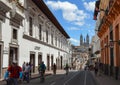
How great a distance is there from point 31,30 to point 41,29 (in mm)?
6189

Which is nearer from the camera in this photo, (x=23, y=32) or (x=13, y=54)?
(x=13, y=54)

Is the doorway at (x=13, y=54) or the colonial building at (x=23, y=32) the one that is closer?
the colonial building at (x=23, y=32)

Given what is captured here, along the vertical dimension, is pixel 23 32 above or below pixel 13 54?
above

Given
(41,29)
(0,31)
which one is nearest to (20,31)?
(0,31)

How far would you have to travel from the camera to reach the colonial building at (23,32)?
78.5 feet

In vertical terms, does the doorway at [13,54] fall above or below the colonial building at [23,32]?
below

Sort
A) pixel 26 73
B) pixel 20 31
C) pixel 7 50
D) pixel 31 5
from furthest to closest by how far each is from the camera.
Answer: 1. pixel 31 5
2. pixel 20 31
3. pixel 7 50
4. pixel 26 73

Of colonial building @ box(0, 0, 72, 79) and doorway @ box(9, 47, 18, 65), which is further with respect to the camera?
doorway @ box(9, 47, 18, 65)

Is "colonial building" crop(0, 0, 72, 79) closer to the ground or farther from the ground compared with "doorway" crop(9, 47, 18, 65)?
farther from the ground

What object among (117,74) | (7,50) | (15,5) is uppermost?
(15,5)

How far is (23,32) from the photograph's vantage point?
3059cm

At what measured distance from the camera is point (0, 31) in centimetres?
2309

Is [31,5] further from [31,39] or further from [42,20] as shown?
[42,20]

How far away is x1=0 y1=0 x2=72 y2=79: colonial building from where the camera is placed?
2394 centimetres
